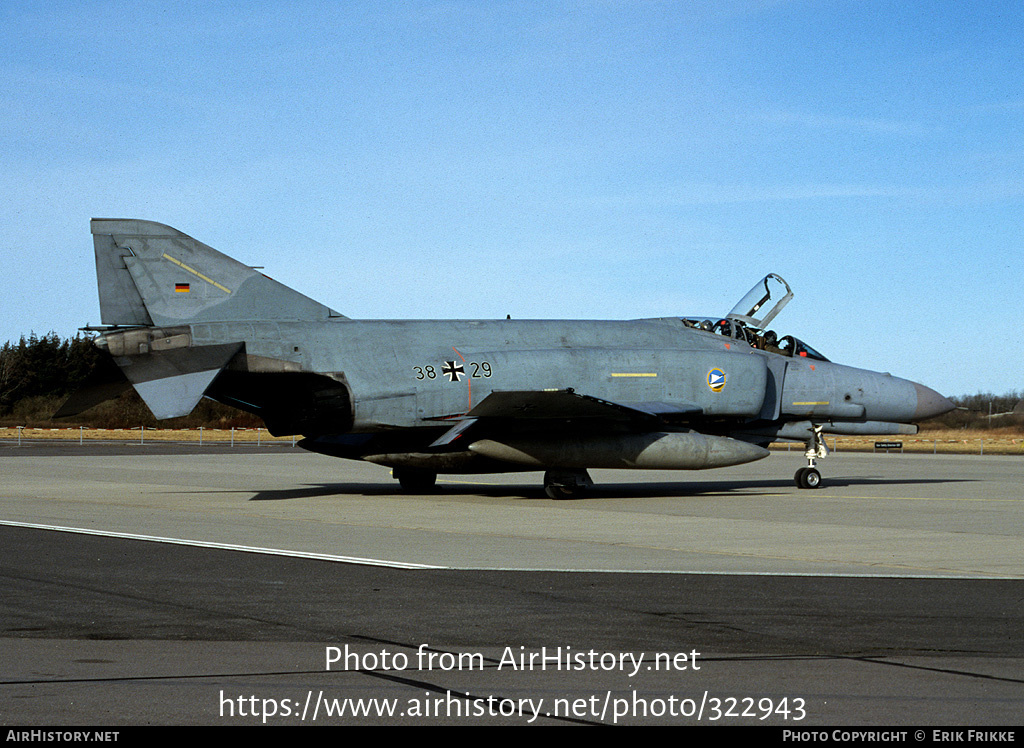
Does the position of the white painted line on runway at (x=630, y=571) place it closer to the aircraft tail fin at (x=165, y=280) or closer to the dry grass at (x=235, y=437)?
the aircraft tail fin at (x=165, y=280)

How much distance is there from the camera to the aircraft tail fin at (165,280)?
1806cm

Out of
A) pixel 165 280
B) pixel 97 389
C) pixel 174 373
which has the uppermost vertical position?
pixel 165 280

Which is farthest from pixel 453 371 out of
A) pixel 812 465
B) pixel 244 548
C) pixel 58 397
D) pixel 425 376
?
pixel 58 397

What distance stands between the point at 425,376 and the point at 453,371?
0.53m

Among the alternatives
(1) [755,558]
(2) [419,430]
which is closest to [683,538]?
(1) [755,558]

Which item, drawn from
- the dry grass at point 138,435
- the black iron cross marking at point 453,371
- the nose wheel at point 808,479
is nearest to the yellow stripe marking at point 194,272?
the black iron cross marking at point 453,371

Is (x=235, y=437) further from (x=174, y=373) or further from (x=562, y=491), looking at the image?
(x=174, y=373)

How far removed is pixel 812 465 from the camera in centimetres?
2291

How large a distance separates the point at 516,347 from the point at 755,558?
31.8 ft

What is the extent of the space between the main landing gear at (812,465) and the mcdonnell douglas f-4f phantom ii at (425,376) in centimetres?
119

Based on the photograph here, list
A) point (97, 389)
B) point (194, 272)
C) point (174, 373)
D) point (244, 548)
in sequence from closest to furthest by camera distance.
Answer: point (244, 548) < point (174, 373) < point (194, 272) < point (97, 389)

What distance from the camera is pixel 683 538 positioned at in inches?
529

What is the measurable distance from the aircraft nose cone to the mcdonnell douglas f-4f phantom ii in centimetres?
307

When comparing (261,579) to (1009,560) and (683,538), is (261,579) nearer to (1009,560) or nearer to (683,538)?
(683,538)
